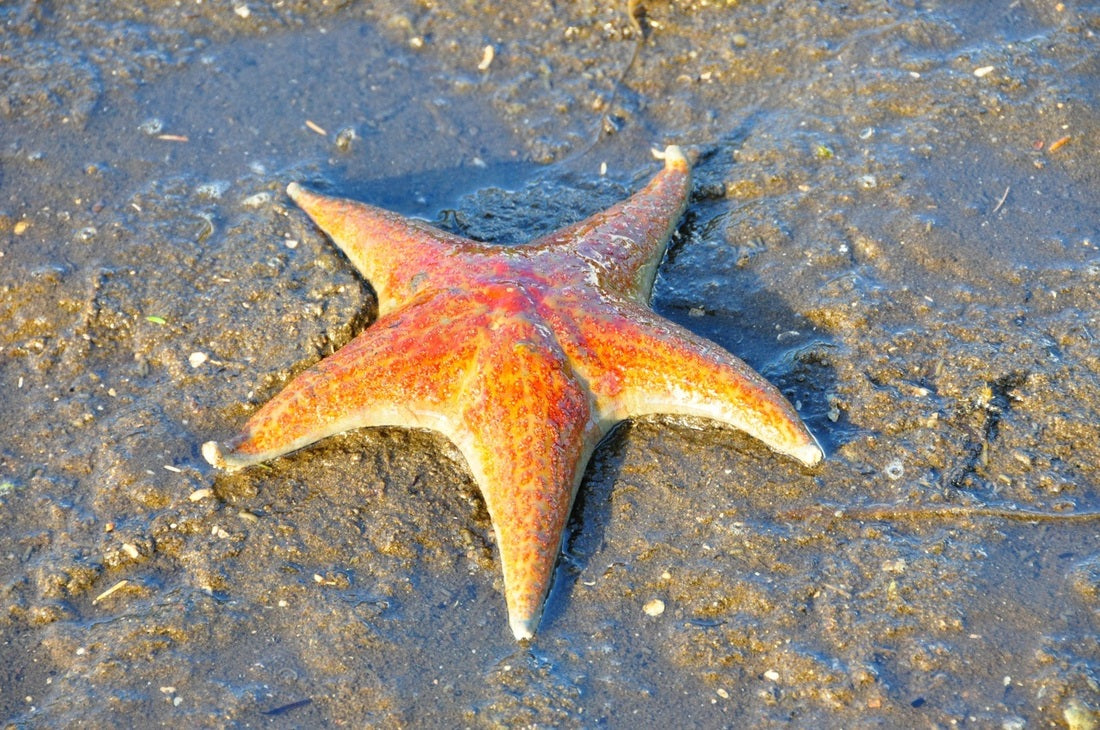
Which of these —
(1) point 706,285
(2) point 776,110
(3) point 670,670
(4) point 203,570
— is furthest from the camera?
(2) point 776,110

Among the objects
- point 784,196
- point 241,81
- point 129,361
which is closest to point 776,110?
point 784,196

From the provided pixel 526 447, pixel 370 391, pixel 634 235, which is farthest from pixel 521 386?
pixel 634 235

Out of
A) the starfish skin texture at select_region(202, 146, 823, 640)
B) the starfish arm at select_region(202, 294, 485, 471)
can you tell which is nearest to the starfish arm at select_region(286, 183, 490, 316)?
the starfish skin texture at select_region(202, 146, 823, 640)

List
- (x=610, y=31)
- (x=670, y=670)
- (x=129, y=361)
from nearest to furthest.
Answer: (x=670, y=670) < (x=129, y=361) < (x=610, y=31)

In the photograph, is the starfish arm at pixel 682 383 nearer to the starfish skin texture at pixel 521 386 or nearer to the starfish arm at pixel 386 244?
Answer: the starfish skin texture at pixel 521 386

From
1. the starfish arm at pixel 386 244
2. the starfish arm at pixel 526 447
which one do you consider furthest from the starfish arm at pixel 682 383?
the starfish arm at pixel 386 244

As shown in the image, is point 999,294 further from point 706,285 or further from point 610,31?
point 610,31

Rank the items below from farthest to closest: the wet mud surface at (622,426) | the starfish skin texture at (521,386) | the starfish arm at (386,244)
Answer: the starfish arm at (386,244), the starfish skin texture at (521,386), the wet mud surface at (622,426)
